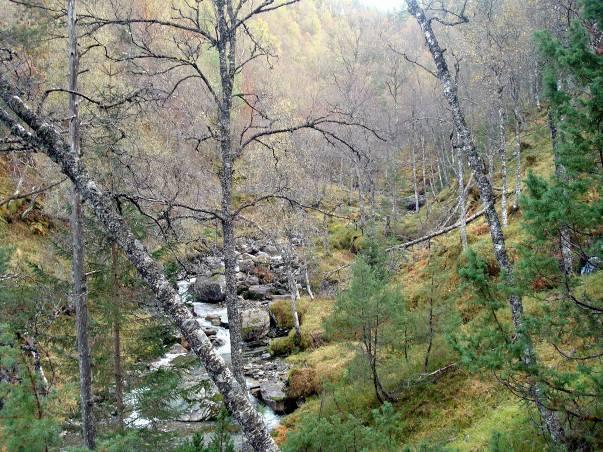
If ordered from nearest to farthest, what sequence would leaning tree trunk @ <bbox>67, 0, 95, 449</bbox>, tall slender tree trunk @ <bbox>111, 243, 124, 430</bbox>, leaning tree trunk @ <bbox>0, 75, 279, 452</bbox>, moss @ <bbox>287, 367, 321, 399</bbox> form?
leaning tree trunk @ <bbox>0, 75, 279, 452</bbox>
leaning tree trunk @ <bbox>67, 0, 95, 449</bbox>
tall slender tree trunk @ <bbox>111, 243, 124, 430</bbox>
moss @ <bbox>287, 367, 321, 399</bbox>

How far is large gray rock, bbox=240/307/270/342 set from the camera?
65.4 ft

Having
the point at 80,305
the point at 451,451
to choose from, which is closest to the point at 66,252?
the point at 80,305

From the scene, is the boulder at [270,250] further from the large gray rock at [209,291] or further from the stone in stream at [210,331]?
the stone in stream at [210,331]

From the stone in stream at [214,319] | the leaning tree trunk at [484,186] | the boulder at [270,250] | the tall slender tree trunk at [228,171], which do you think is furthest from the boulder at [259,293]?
the leaning tree trunk at [484,186]

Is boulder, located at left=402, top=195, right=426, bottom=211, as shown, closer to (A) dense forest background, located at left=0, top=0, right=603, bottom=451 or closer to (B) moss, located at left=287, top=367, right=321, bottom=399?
(A) dense forest background, located at left=0, top=0, right=603, bottom=451

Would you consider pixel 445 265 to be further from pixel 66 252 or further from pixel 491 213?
pixel 66 252

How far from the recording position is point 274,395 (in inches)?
544

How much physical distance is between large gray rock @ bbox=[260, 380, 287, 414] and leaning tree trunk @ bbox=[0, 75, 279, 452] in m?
9.68

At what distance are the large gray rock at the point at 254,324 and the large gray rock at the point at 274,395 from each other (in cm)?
501

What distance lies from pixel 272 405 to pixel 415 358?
214 inches

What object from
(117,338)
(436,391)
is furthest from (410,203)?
(117,338)

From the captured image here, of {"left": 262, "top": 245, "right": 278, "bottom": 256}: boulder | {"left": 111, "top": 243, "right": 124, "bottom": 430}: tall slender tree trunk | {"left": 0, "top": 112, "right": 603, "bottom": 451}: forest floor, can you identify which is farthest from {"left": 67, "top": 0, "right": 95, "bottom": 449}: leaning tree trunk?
{"left": 262, "top": 245, "right": 278, "bottom": 256}: boulder

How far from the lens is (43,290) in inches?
318

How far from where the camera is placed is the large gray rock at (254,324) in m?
19.9
